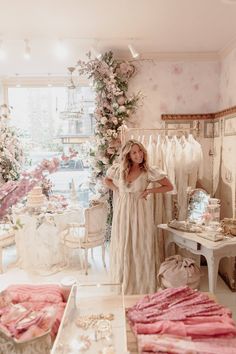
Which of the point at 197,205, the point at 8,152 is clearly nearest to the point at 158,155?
the point at 197,205

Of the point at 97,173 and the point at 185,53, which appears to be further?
the point at 97,173

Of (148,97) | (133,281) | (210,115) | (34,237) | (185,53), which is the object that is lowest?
(133,281)

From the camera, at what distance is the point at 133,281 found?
289cm


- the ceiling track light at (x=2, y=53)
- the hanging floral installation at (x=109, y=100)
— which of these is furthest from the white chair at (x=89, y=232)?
the ceiling track light at (x=2, y=53)

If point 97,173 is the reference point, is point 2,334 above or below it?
below

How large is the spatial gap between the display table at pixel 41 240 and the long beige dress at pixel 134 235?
1.01 meters

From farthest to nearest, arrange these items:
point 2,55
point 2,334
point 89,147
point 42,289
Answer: point 89,147, point 2,55, point 42,289, point 2,334

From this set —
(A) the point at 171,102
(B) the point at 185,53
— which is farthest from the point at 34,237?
(B) the point at 185,53

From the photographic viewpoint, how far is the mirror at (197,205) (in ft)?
9.82

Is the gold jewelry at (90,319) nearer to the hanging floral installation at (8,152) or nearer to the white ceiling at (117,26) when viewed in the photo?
the white ceiling at (117,26)

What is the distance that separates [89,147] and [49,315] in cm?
273

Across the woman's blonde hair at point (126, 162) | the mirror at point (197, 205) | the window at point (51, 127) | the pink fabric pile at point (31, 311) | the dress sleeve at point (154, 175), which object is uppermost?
the window at point (51, 127)

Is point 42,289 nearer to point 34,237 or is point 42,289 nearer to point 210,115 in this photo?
point 34,237

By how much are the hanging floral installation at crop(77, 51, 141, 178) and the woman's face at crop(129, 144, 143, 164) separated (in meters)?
1.07
